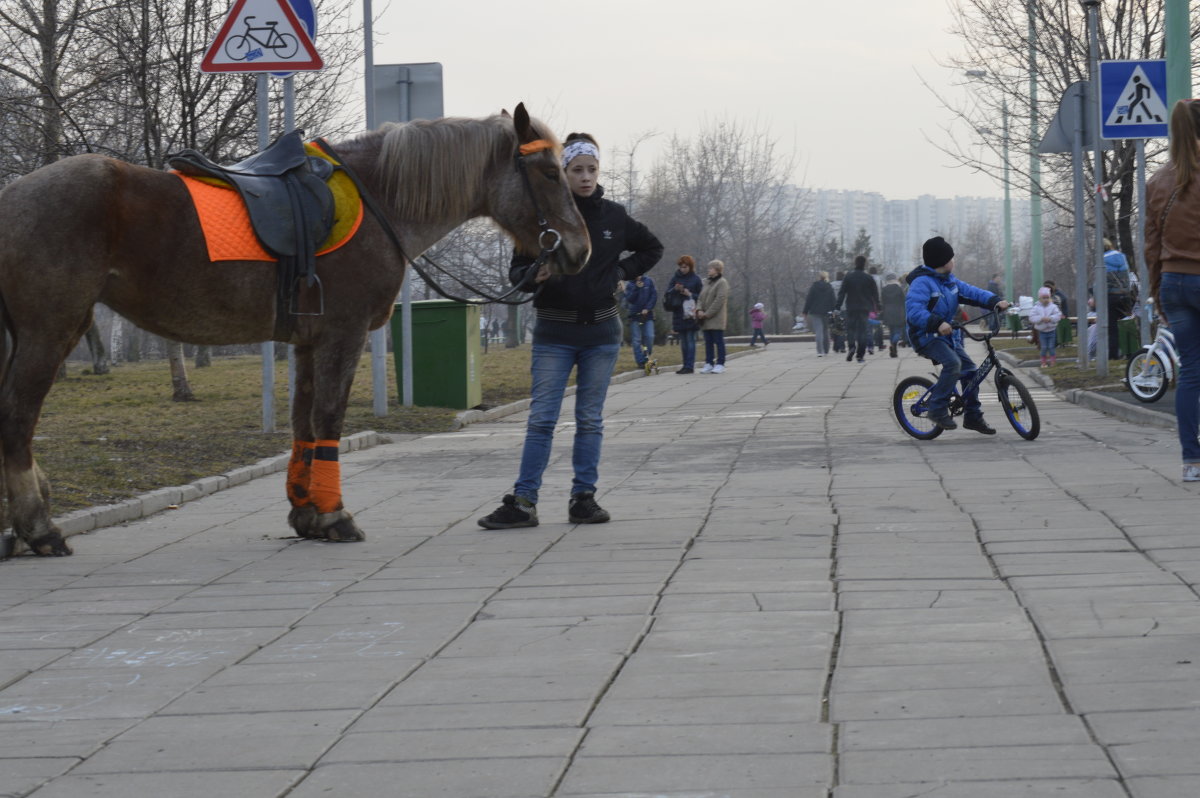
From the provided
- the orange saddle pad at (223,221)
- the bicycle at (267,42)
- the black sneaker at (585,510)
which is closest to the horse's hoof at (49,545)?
the orange saddle pad at (223,221)

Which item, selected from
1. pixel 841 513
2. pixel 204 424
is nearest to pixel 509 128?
pixel 841 513

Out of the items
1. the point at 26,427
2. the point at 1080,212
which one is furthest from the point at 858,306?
the point at 26,427

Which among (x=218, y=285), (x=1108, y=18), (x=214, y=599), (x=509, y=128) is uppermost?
(x=1108, y=18)

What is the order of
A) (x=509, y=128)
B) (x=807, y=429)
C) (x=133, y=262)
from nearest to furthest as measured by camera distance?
(x=133, y=262)
(x=509, y=128)
(x=807, y=429)

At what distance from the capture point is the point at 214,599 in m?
6.53

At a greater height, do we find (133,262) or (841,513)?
(133,262)

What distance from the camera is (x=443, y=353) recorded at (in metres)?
17.8

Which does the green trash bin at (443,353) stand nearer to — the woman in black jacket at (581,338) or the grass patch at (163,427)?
the grass patch at (163,427)

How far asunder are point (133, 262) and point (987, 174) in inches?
735

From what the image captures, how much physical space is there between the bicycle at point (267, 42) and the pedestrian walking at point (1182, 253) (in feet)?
19.9

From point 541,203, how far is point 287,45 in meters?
4.17

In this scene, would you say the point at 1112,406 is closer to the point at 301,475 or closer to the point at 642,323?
the point at 301,475

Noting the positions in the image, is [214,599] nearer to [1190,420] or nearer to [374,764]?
[374,764]

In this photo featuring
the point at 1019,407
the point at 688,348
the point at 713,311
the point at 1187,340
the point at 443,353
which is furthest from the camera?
the point at 688,348
